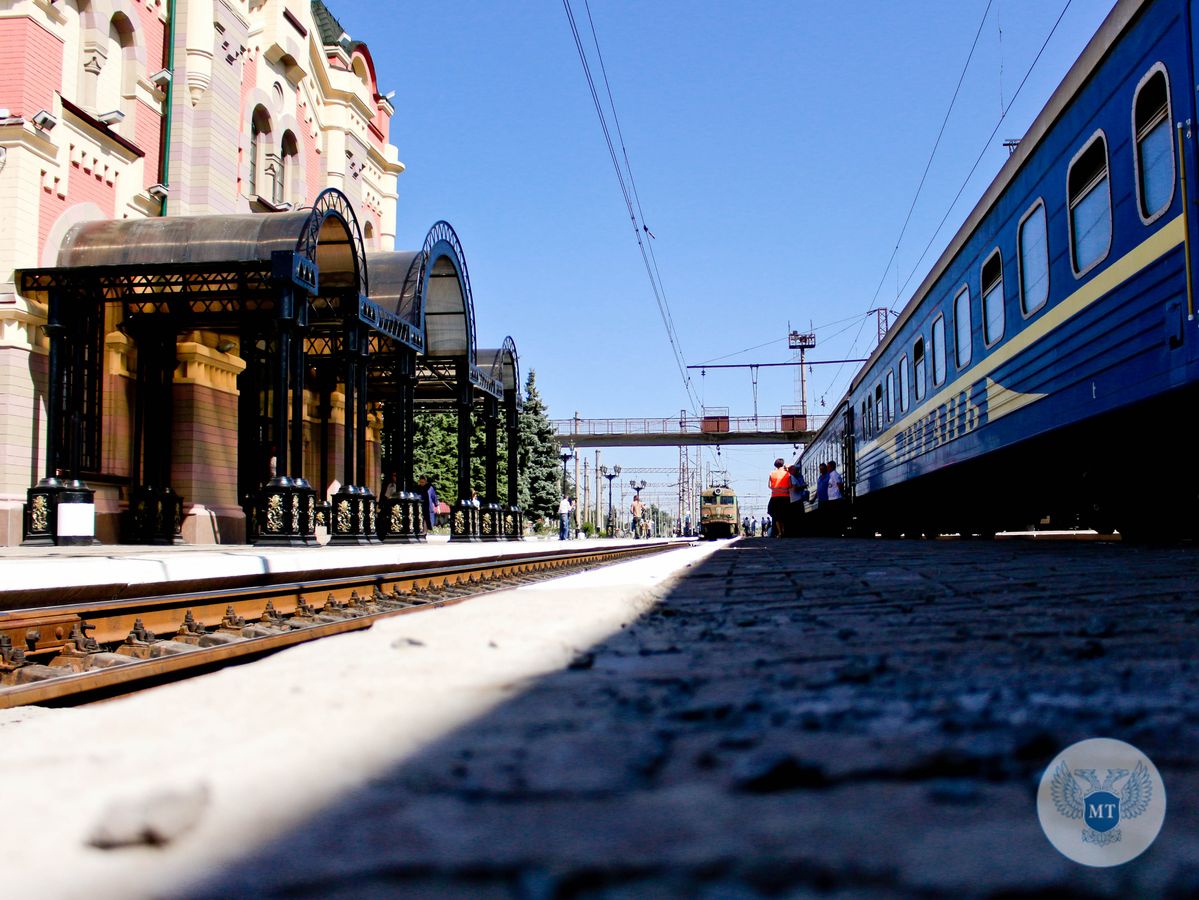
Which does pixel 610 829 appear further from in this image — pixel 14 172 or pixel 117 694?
pixel 14 172

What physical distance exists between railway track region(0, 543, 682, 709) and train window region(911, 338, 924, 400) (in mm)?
7878

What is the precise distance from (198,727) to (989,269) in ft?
33.6

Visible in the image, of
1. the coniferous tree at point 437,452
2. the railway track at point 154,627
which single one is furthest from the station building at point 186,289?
the coniferous tree at point 437,452

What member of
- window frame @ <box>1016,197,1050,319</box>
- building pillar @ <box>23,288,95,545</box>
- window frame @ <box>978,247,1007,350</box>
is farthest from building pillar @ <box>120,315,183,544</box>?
window frame @ <box>1016,197,1050,319</box>

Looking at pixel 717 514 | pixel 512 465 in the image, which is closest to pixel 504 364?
pixel 512 465

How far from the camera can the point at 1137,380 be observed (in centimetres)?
663

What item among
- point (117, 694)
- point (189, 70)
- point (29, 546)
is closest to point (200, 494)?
point (29, 546)

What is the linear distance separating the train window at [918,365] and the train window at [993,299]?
10.6 ft

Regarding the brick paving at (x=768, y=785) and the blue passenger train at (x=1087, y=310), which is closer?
the brick paving at (x=768, y=785)

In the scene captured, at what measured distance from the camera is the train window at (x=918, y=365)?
13.6 meters

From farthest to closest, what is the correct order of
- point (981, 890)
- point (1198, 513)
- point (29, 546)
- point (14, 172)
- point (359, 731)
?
point (14, 172) < point (29, 546) < point (1198, 513) < point (359, 731) < point (981, 890)

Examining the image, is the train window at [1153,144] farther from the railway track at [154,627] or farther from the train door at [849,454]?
the train door at [849,454]

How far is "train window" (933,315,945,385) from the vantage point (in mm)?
12250

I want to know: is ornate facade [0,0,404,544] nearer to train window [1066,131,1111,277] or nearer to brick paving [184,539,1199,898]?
train window [1066,131,1111,277]
